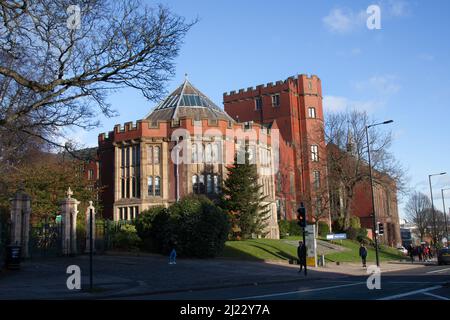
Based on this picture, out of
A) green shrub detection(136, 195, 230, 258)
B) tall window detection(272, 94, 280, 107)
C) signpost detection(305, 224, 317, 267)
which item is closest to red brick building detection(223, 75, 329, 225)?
tall window detection(272, 94, 280, 107)

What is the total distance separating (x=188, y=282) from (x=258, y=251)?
47.4 feet

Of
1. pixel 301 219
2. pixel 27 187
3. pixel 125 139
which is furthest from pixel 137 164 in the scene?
pixel 301 219

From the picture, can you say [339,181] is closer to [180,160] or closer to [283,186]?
[283,186]

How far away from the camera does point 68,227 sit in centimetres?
2770

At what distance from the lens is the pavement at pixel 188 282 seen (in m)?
14.0

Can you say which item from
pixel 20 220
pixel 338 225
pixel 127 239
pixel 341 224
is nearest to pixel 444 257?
pixel 341 224

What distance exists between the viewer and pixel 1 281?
17.6 m

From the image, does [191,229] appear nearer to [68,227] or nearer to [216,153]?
[68,227]

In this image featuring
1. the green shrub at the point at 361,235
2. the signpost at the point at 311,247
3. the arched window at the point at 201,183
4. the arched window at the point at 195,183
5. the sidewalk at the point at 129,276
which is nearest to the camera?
the sidewalk at the point at 129,276

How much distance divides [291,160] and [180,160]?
21141 mm

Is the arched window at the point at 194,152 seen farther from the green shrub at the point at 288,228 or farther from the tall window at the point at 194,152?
the green shrub at the point at 288,228

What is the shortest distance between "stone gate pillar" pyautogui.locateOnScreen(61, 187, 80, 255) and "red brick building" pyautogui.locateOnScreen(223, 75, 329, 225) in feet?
104

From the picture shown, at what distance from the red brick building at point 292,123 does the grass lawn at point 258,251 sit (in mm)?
18856

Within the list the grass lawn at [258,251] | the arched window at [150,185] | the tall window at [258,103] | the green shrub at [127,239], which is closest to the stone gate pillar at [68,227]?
the green shrub at [127,239]
